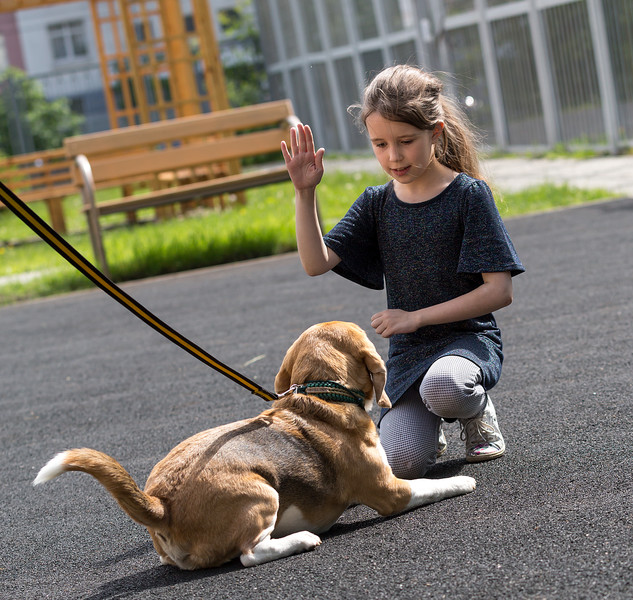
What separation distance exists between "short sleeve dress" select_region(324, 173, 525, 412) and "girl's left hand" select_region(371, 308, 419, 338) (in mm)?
231

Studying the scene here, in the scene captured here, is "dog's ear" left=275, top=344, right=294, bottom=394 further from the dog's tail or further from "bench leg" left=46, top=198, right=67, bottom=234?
"bench leg" left=46, top=198, right=67, bottom=234

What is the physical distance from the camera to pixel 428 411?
3.66 meters

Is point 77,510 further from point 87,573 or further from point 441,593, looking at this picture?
point 441,593

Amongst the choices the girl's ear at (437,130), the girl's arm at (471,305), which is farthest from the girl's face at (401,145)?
the girl's arm at (471,305)

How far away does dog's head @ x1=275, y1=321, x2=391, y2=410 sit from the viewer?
3.14m

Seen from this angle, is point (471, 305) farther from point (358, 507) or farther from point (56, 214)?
point (56, 214)

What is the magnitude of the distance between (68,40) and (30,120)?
15.9m

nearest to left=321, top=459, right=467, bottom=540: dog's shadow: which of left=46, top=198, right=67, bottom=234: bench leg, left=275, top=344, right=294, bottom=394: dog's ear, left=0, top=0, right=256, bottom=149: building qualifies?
left=275, top=344, right=294, bottom=394: dog's ear

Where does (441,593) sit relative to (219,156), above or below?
below

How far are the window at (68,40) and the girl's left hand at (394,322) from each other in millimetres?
42069

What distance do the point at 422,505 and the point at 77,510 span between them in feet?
4.51

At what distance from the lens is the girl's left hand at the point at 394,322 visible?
333 cm

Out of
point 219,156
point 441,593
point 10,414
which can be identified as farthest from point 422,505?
point 219,156

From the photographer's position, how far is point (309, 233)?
3498 mm
